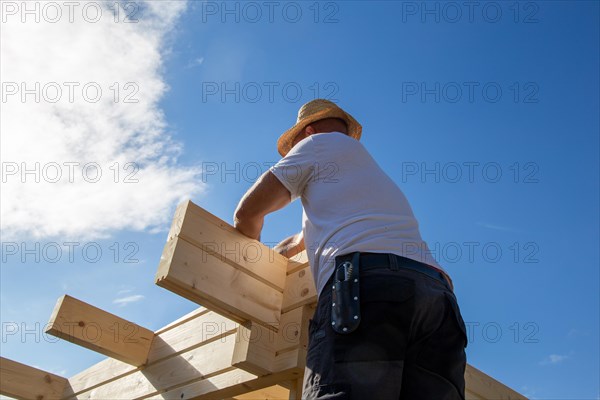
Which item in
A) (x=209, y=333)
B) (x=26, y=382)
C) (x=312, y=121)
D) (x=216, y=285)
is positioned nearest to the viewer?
(x=216, y=285)

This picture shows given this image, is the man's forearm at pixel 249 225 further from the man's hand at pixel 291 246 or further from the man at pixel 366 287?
the man's hand at pixel 291 246

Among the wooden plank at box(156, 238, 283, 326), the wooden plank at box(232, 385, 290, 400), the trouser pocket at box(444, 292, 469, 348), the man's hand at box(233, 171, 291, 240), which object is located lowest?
the trouser pocket at box(444, 292, 469, 348)

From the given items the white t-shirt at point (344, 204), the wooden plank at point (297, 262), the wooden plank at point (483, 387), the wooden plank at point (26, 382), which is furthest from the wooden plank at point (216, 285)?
the wooden plank at point (26, 382)

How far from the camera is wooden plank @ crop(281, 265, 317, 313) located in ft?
9.34

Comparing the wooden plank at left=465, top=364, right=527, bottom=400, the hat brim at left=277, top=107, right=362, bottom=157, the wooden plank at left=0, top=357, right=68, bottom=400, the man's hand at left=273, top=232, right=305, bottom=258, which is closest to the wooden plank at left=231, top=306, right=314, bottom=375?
the man's hand at left=273, top=232, right=305, bottom=258

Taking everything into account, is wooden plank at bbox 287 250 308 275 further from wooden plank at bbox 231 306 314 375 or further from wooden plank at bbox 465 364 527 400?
wooden plank at bbox 465 364 527 400

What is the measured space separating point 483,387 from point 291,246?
1.75m

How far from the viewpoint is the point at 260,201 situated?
2.54 meters

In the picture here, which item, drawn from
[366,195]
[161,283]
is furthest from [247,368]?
[366,195]

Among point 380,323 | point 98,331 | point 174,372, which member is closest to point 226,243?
point 380,323

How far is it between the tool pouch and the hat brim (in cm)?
118

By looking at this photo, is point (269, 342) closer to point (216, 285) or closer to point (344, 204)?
point (216, 285)

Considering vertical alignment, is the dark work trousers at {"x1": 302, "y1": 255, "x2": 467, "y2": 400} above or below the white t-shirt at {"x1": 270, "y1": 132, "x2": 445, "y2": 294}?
below

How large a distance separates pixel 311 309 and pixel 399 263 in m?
0.99
